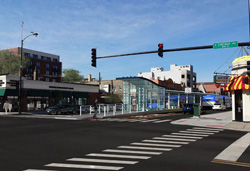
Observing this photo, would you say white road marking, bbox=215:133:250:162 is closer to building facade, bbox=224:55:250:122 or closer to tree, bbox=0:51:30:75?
building facade, bbox=224:55:250:122

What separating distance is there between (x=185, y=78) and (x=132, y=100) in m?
69.1

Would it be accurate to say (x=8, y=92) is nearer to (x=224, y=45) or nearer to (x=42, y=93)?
(x=42, y=93)

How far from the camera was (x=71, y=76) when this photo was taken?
91.9 metres

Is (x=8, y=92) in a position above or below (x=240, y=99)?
above

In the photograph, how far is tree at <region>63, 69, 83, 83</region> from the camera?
3600 inches

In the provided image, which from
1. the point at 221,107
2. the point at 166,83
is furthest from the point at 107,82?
the point at 221,107

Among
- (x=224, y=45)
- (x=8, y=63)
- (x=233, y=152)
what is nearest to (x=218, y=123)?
(x=224, y=45)

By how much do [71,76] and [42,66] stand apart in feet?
41.6

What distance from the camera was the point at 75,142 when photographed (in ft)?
33.0

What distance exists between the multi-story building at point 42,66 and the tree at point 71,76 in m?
2.95

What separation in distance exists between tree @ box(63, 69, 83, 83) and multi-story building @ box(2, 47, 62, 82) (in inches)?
116

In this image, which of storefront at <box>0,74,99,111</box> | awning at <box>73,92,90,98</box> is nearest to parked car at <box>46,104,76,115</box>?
storefront at <box>0,74,99,111</box>

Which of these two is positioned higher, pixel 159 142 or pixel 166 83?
pixel 166 83

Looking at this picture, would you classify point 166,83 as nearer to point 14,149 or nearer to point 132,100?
point 132,100
